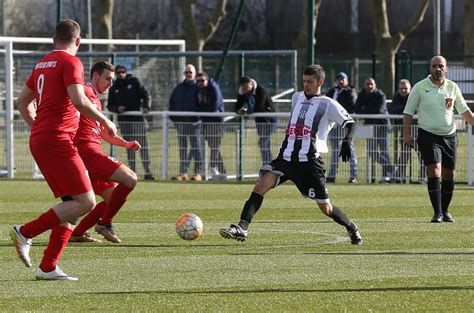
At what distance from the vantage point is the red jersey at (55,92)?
407 inches

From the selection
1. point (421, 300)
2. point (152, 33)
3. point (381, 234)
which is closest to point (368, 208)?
point (381, 234)

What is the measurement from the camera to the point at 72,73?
33.8ft

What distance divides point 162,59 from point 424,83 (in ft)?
44.7

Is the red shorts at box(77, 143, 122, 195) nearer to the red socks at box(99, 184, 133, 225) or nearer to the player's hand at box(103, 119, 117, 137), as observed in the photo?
the red socks at box(99, 184, 133, 225)

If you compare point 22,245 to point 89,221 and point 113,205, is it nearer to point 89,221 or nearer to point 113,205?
point 89,221

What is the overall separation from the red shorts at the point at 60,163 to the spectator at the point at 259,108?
13.3 meters

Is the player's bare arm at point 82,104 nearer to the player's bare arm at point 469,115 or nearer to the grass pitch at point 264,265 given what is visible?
the grass pitch at point 264,265

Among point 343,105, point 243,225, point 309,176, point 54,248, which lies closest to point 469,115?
point 309,176

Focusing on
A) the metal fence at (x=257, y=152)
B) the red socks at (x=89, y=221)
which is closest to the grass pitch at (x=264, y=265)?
the red socks at (x=89, y=221)

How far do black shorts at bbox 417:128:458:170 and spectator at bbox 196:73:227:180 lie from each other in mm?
8281

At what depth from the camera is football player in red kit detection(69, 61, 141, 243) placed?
13.3 m

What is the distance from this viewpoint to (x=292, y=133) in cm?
1335

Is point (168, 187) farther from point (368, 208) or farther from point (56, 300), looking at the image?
point (56, 300)

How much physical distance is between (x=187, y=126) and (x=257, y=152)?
138 centimetres
